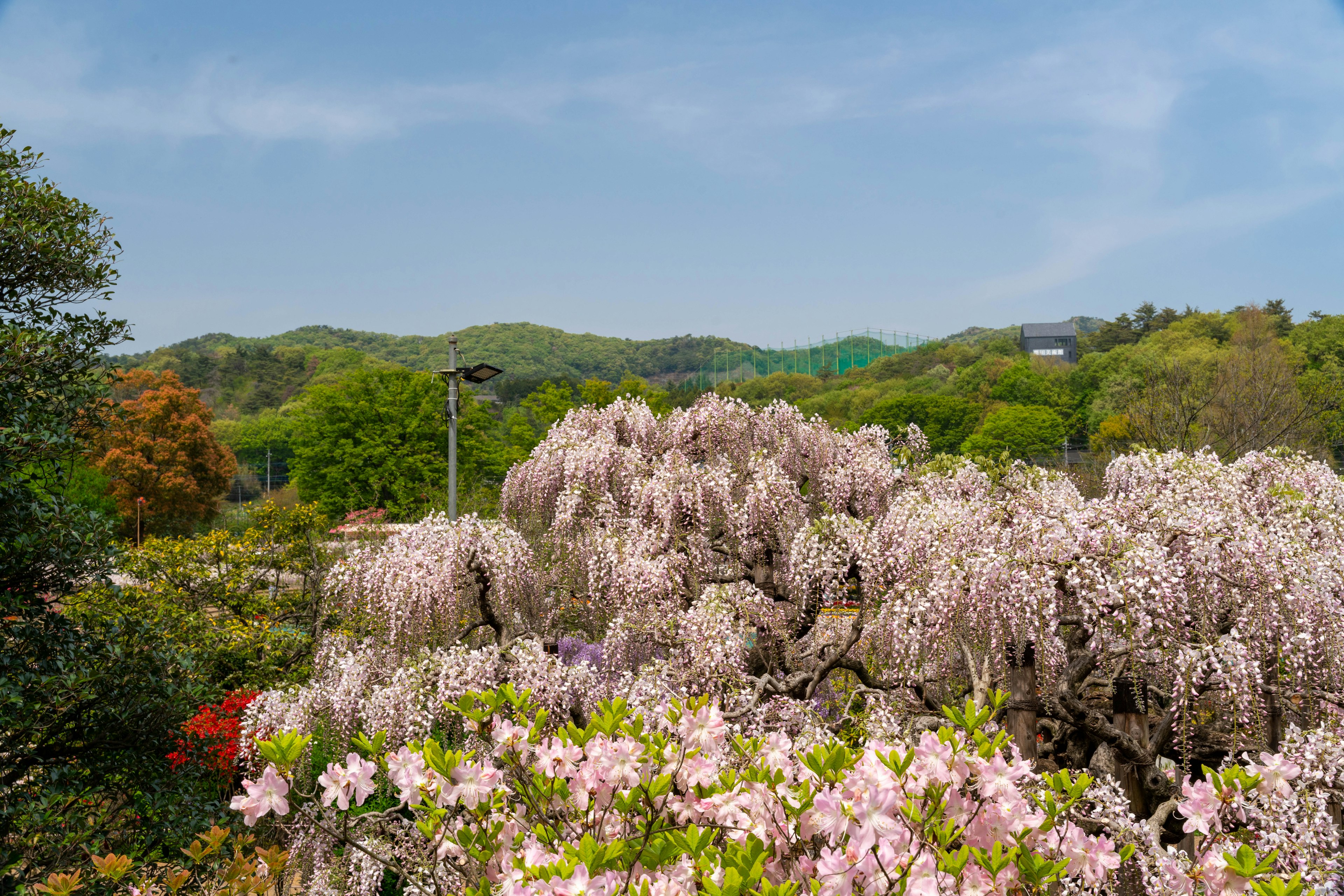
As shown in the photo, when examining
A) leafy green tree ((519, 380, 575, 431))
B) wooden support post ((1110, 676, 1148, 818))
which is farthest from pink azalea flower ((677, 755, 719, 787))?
leafy green tree ((519, 380, 575, 431))

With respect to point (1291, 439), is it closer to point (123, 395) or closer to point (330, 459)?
point (330, 459)

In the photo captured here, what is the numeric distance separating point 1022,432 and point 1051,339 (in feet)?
200

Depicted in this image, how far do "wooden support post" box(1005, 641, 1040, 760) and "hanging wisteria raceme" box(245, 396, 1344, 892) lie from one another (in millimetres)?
19

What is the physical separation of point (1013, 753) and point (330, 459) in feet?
90.9

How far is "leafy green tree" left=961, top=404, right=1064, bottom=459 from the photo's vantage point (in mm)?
50625

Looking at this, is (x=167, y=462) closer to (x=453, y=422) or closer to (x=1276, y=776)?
(x=453, y=422)

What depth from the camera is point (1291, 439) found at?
1912 cm

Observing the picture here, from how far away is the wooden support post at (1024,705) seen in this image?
17.0 ft

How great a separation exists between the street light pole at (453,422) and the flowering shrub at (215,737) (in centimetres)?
280

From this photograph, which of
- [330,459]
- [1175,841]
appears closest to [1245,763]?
[1175,841]

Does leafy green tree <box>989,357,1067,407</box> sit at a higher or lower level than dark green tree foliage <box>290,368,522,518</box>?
higher

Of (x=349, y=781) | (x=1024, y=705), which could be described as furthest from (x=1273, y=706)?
(x=349, y=781)

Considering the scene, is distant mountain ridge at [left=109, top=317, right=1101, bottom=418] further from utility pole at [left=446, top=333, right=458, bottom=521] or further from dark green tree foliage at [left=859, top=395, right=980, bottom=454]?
utility pole at [left=446, top=333, right=458, bottom=521]

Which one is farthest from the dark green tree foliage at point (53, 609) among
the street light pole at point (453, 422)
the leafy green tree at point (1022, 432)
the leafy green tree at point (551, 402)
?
the leafy green tree at point (1022, 432)
